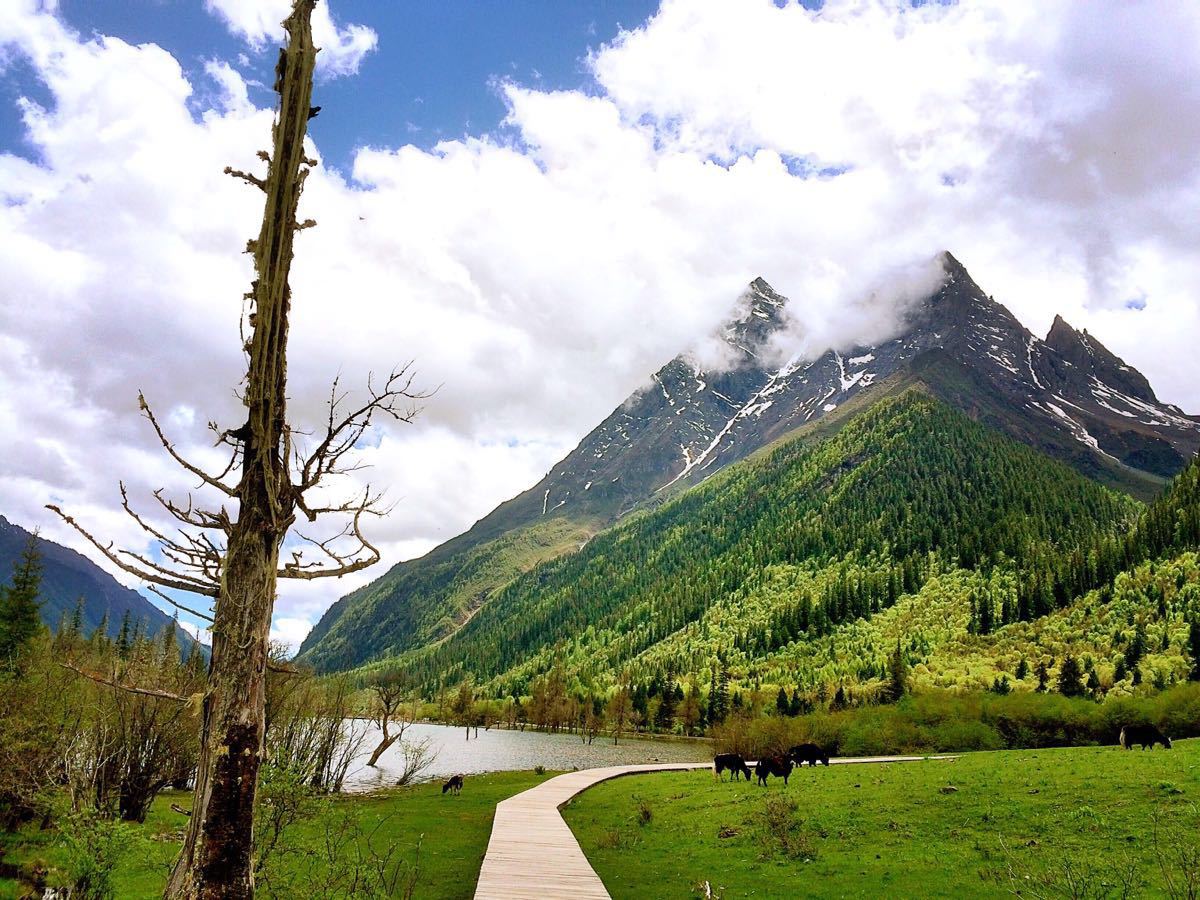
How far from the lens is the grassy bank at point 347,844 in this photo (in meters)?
16.2

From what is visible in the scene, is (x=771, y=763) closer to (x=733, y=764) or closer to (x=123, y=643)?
(x=733, y=764)

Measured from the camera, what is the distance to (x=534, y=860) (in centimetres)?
2194

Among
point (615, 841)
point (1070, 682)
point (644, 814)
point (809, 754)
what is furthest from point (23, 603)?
point (1070, 682)

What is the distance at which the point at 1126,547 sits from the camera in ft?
417

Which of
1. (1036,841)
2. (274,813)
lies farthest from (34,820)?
(1036,841)

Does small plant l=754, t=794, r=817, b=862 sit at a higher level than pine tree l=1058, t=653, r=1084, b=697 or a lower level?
lower

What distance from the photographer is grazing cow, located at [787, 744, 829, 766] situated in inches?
1815

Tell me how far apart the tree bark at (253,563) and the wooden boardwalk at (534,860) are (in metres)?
13.6

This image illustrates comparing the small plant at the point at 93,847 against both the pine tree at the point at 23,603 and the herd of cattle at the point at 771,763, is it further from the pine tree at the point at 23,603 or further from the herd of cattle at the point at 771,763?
the pine tree at the point at 23,603

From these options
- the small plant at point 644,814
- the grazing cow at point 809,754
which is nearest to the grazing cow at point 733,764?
the grazing cow at point 809,754

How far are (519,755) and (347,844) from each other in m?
70.1

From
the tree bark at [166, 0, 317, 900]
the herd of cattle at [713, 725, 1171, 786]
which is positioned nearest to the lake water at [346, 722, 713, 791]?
the herd of cattle at [713, 725, 1171, 786]

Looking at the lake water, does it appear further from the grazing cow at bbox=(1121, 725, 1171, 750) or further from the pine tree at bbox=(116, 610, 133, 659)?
the grazing cow at bbox=(1121, 725, 1171, 750)

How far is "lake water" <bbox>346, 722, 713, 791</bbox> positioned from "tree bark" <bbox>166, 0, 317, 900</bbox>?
173 feet
